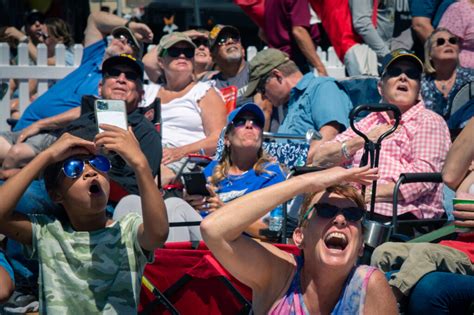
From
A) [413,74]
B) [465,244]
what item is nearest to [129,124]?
[413,74]

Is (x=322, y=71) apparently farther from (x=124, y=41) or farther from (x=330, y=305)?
(x=330, y=305)

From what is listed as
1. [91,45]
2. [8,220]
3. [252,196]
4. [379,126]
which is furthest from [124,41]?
[252,196]

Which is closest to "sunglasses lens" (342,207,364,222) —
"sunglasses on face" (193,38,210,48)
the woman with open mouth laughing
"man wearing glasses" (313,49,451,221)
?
the woman with open mouth laughing

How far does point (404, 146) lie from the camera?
6.62 m

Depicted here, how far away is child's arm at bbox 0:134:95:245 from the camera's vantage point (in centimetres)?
477

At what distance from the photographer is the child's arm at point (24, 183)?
15.7ft

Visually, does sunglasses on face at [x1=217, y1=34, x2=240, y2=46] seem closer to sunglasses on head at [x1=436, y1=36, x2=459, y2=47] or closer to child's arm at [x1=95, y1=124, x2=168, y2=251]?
sunglasses on head at [x1=436, y1=36, x2=459, y2=47]

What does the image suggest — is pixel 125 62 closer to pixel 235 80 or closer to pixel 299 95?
pixel 299 95

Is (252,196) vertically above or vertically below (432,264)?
above

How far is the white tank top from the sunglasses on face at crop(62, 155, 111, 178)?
3.30 meters

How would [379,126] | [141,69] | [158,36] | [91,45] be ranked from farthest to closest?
[158,36] → [91,45] → [141,69] → [379,126]

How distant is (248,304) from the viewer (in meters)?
5.07

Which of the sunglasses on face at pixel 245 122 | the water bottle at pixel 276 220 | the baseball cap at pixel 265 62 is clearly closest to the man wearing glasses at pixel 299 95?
the baseball cap at pixel 265 62

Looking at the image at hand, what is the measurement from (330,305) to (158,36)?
9.92 metres
